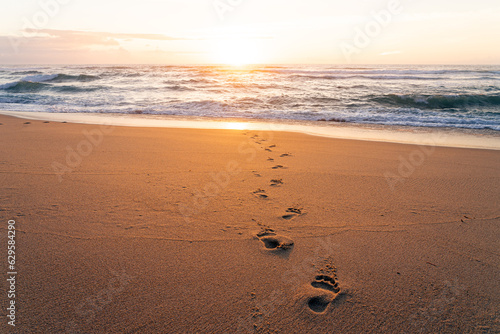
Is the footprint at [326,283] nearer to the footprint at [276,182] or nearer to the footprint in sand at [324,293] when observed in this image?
the footprint in sand at [324,293]

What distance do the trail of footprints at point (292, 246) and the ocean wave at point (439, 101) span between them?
12.8 m

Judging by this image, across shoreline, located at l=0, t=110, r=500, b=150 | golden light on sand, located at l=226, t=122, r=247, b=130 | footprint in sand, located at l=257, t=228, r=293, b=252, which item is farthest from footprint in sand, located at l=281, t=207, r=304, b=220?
golden light on sand, located at l=226, t=122, r=247, b=130

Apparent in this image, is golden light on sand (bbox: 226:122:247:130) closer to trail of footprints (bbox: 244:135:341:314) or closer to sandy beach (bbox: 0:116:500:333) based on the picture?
sandy beach (bbox: 0:116:500:333)

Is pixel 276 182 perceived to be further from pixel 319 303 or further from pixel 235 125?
pixel 235 125

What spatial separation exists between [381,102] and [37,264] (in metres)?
14.9

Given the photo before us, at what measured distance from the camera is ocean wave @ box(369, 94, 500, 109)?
45.3 ft

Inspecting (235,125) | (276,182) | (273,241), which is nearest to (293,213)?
(273,241)

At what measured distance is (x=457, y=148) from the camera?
5949mm

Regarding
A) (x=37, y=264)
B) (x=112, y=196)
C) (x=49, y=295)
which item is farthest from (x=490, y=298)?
(x=112, y=196)

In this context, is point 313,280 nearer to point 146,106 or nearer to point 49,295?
point 49,295

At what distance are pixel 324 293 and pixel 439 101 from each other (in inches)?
606

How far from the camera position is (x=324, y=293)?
1.97m

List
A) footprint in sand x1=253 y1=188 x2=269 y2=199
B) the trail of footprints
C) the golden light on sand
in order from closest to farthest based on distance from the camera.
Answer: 1. the trail of footprints
2. footprint in sand x1=253 y1=188 x2=269 y2=199
3. the golden light on sand

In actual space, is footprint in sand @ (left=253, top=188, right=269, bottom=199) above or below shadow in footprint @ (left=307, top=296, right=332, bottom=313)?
above
